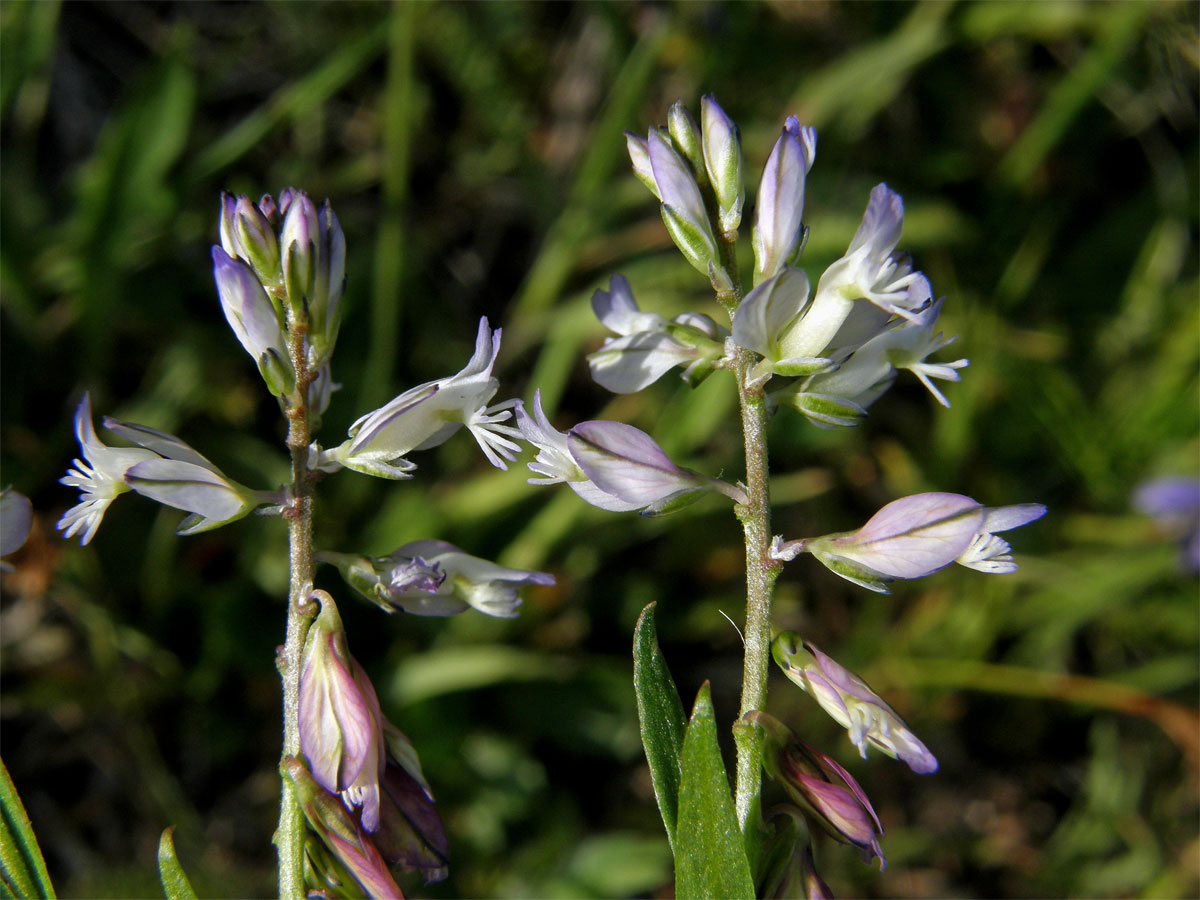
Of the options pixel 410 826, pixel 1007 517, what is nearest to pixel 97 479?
pixel 410 826

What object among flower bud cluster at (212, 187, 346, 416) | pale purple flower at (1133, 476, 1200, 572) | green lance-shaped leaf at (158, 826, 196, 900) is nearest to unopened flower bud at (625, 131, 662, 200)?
flower bud cluster at (212, 187, 346, 416)

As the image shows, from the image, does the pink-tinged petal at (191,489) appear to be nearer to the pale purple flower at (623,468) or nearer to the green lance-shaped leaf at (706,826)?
the pale purple flower at (623,468)

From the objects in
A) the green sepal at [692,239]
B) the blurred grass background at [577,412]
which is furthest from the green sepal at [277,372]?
the blurred grass background at [577,412]

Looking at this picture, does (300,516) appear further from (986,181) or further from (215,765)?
(986,181)

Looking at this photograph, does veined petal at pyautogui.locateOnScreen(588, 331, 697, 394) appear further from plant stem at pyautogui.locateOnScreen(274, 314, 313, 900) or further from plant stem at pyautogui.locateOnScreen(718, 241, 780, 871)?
plant stem at pyautogui.locateOnScreen(274, 314, 313, 900)

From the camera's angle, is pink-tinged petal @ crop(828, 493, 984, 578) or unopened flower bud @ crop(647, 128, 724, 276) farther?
unopened flower bud @ crop(647, 128, 724, 276)

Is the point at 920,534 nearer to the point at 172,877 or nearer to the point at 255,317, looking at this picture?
the point at 255,317

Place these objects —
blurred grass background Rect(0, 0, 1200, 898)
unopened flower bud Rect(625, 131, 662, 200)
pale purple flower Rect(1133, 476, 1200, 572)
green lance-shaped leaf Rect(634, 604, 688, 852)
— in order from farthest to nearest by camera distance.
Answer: pale purple flower Rect(1133, 476, 1200, 572) < blurred grass background Rect(0, 0, 1200, 898) < unopened flower bud Rect(625, 131, 662, 200) < green lance-shaped leaf Rect(634, 604, 688, 852)
